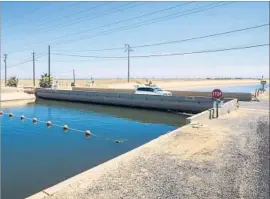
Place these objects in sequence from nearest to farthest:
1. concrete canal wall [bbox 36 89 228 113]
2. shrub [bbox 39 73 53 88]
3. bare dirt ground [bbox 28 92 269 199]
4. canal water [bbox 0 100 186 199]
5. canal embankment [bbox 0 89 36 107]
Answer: bare dirt ground [bbox 28 92 269 199] → canal water [bbox 0 100 186 199] → concrete canal wall [bbox 36 89 228 113] → canal embankment [bbox 0 89 36 107] → shrub [bbox 39 73 53 88]

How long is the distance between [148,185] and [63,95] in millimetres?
44710

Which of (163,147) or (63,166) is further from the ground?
(163,147)

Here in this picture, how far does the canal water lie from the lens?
11.5 metres

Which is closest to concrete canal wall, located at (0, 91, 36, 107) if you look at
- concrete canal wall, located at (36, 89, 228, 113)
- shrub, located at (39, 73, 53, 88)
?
concrete canal wall, located at (36, 89, 228, 113)

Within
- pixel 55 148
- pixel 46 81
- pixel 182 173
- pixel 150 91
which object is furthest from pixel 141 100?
pixel 46 81

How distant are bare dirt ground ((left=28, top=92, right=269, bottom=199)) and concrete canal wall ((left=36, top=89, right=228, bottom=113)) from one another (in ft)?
65.7

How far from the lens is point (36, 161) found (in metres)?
14.0

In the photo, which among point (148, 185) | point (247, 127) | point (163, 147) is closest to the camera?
point (148, 185)

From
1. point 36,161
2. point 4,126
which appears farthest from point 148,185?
point 4,126

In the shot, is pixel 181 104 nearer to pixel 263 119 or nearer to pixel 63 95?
pixel 263 119

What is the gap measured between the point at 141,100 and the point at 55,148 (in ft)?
78.0

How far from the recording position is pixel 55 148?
16.8 m

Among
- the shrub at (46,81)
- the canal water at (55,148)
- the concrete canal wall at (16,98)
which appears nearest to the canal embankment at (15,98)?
the concrete canal wall at (16,98)

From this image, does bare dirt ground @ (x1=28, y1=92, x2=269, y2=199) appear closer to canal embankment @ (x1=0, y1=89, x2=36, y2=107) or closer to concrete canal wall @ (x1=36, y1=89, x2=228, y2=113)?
concrete canal wall @ (x1=36, y1=89, x2=228, y2=113)
